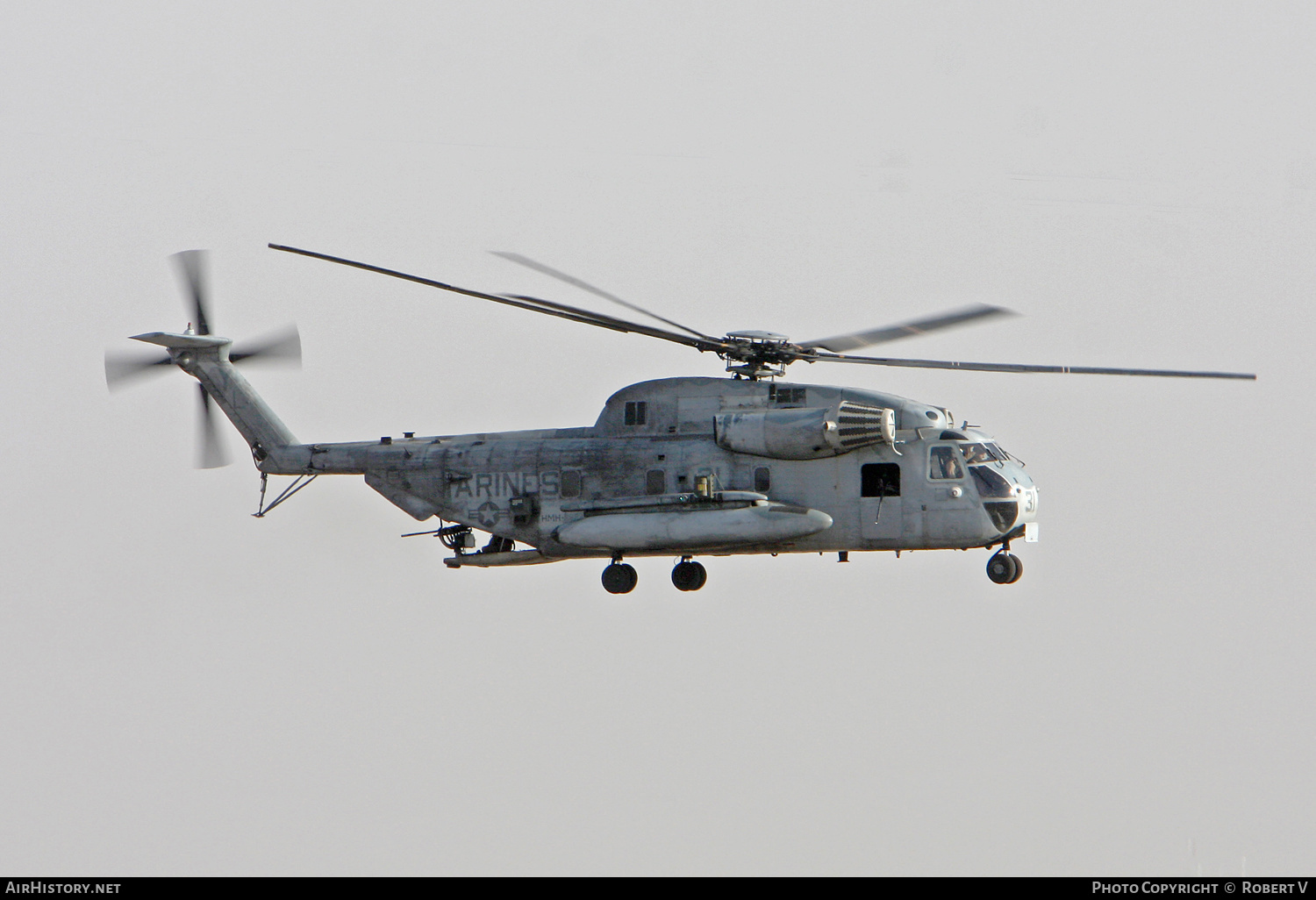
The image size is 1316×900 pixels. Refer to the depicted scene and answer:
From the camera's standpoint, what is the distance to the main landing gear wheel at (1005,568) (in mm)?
29938

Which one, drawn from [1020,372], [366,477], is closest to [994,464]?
[1020,372]

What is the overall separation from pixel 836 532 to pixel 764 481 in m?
1.62

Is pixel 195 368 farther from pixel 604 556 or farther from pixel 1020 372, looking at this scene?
pixel 1020 372

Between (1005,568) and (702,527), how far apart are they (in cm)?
560

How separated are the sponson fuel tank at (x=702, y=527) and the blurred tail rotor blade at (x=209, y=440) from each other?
9142mm

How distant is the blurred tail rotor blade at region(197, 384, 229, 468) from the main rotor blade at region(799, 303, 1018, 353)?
1324 centimetres

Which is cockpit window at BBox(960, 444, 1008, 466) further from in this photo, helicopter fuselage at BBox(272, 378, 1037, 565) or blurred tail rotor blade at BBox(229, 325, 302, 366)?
blurred tail rotor blade at BBox(229, 325, 302, 366)

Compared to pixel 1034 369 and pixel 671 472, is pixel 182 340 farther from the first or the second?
pixel 1034 369

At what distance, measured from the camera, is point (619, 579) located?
30.9 metres

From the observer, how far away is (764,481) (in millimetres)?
30094

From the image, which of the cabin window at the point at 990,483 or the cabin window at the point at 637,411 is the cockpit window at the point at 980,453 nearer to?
the cabin window at the point at 990,483

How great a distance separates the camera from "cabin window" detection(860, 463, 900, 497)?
29641 mm

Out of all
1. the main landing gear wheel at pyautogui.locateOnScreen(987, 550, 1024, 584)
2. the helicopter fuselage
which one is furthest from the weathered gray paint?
the main landing gear wheel at pyautogui.locateOnScreen(987, 550, 1024, 584)
